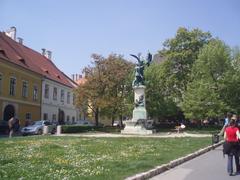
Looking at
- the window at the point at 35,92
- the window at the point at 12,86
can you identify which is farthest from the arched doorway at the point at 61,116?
the window at the point at 12,86

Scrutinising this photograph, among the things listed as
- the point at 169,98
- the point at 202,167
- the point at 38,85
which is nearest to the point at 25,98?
the point at 38,85

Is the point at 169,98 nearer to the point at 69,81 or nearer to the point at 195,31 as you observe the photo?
the point at 195,31

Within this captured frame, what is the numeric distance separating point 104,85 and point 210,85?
1316cm

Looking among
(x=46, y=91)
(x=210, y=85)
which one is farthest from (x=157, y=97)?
(x=46, y=91)

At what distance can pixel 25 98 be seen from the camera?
51.6m

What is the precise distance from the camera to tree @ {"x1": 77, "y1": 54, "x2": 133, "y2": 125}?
169 feet

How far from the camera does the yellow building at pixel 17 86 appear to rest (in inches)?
1813

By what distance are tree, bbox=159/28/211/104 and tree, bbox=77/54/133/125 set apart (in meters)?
11.2

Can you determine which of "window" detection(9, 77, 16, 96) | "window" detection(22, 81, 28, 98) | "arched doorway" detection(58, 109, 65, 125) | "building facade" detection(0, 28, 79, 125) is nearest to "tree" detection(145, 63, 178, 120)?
"building facade" detection(0, 28, 79, 125)

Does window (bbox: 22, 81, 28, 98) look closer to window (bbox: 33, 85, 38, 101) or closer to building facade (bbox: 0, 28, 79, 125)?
building facade (bbox: 0, 28, 79, 125)

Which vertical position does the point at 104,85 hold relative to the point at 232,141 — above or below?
above

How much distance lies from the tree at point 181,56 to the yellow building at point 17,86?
66.0 ft

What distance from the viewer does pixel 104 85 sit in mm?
51875

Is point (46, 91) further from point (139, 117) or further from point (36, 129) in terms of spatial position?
point (139, 117)
